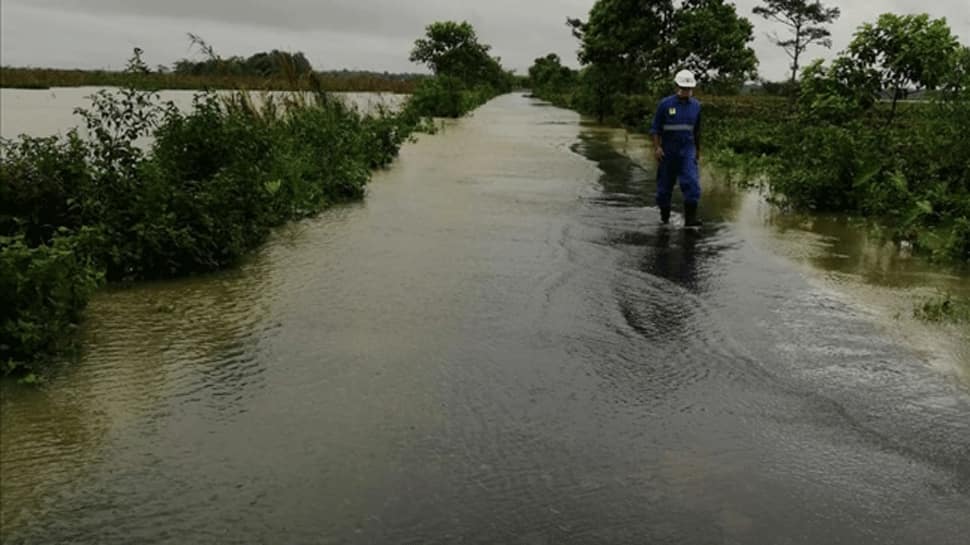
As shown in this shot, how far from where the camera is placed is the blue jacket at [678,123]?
9.21 m

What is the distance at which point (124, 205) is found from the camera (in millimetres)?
6785

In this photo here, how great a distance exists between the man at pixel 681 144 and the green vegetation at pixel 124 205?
168 inches

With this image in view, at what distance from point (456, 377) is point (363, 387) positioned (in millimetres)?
555

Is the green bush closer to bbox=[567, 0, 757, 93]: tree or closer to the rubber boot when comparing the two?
the rubber boot

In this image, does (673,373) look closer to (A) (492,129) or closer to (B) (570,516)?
(B) (570,516)

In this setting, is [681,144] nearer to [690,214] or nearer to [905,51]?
[690,214]

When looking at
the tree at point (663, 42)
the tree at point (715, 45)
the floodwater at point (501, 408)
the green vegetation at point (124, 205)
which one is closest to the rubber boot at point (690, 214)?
the floodwater at point (501, 408)

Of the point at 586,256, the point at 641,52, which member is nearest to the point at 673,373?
the point at 586,256

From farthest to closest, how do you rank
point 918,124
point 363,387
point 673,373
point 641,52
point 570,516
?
point 641,52, point 918,124, point 673,373, point 363,387, point 570,516

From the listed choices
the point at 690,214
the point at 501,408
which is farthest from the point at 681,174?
the point at 501,408

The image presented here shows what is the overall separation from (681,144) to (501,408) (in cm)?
593

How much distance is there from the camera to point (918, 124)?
1112 cm

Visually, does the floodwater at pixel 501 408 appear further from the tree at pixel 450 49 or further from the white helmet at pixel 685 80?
the tree at pixel 450 49

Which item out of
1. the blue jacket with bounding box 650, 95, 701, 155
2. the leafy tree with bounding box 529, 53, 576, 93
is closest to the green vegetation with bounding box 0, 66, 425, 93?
the blue jacket with bounding box 650, 95, 701, 155
